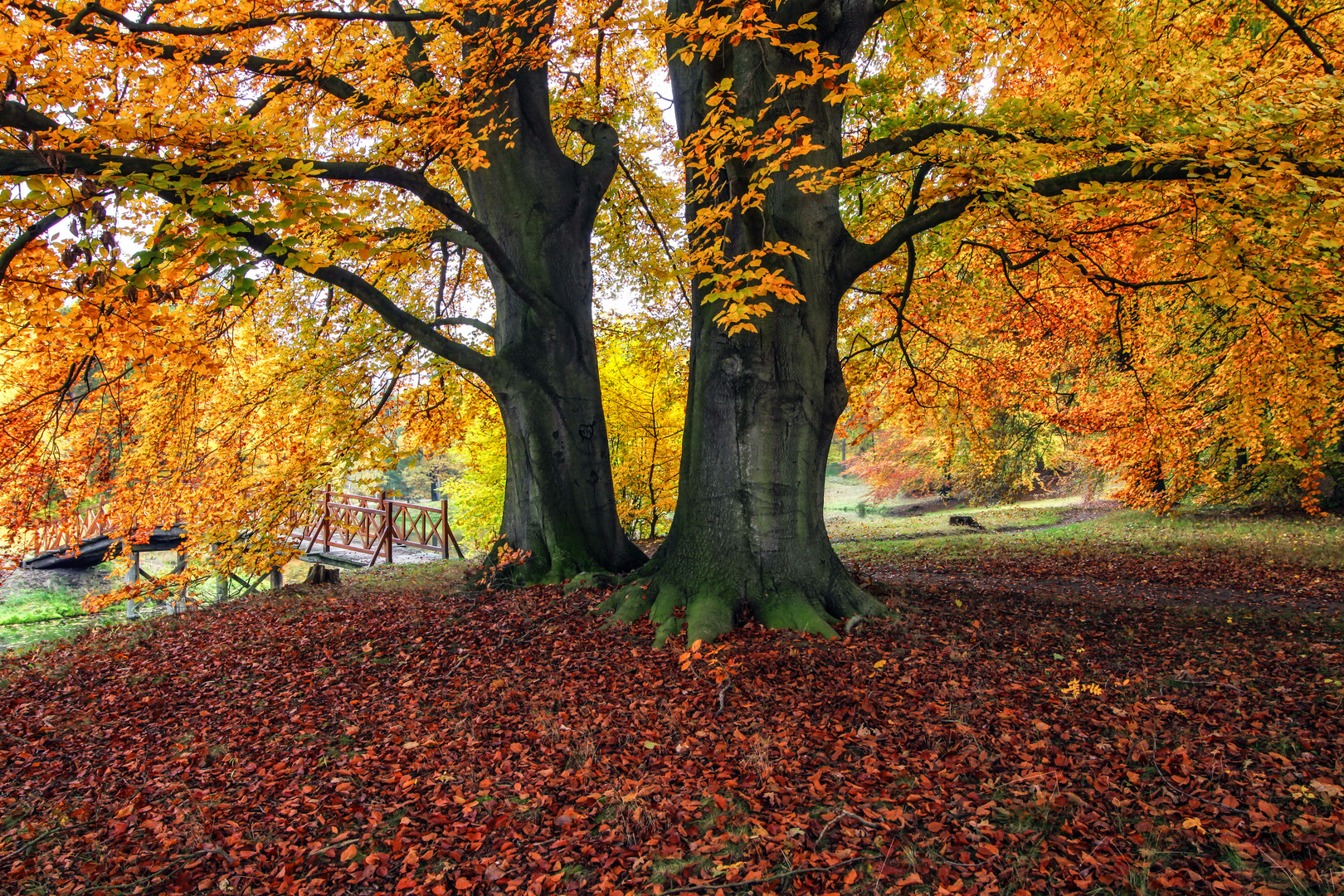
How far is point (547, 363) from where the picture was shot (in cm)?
676

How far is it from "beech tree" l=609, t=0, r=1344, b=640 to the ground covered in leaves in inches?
29.3

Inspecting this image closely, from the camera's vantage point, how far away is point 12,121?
3439mm

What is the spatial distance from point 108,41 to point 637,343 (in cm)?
652

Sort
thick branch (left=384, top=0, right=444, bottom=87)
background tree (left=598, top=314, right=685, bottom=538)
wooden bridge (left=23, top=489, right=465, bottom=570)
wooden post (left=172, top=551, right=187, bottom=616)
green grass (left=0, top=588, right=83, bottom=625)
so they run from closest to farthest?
thick branch (left=384, top=0, right=444, bottom=87) → wooden post (left=172, top=551, right=187, bottom=616) → background tree (left=598, top=314, right=685, bottom=538) → green grass (left=0, top=588, right=83, bottom=625) → wooden bridge (left=23, top=489, right=465, bottom=570)

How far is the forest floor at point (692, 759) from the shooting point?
2.58 metres

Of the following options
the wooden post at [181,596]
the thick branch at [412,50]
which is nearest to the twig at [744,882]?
the wooden post at [181,596]

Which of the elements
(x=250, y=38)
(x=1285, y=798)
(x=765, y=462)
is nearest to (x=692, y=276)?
(x=765, y=462)

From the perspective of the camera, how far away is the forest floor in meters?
2.58

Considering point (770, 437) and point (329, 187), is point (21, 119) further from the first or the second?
point (770, 437)

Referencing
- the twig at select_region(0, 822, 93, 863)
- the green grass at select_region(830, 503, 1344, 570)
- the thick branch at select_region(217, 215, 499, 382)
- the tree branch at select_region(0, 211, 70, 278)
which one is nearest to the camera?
the twig at select_region(0, 822, 93, 863)

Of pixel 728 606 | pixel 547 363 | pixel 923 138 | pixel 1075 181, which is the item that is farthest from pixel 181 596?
pixel 1075 181

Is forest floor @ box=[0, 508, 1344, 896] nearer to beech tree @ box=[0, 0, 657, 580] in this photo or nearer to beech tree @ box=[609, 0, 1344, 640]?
beech tree @ box=[609, 0, 1344, 640]

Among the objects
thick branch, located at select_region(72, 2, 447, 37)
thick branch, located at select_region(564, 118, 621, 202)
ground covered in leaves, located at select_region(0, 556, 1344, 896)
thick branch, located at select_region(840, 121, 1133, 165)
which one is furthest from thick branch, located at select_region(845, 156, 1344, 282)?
thick branch, located at select_region(72, 2, 447, 37)

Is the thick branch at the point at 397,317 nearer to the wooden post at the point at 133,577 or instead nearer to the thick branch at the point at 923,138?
the thick branch at the point at 923,138
